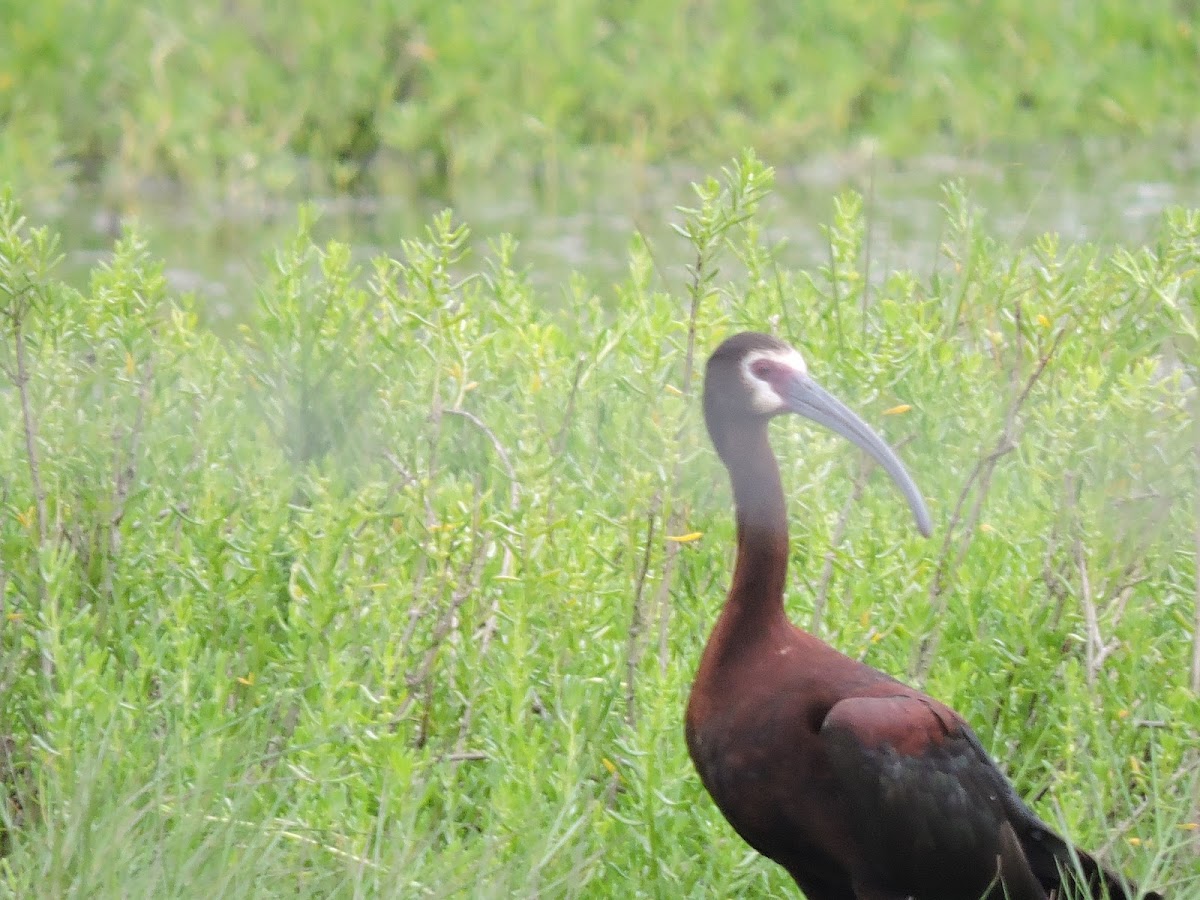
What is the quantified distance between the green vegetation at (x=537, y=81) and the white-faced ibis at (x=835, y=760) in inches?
283

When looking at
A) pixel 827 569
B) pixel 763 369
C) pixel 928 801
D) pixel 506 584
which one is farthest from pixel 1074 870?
pixel 506 584

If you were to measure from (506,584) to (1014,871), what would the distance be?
3.59 feet

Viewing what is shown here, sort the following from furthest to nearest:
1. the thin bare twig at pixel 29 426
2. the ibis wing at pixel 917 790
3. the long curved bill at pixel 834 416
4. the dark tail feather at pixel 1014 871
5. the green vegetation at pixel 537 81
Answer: the green vegetation at pixel 537 81, the thin bare twig at pixel 29 426, the long curved bill at pixel 834 416, the dark tail feather at pixel 1014 871, the ibis wing at pixel 917 790

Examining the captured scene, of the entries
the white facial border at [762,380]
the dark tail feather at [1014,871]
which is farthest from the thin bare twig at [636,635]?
the dark tail feather at [1014,871]

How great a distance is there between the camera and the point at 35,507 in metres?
3.91

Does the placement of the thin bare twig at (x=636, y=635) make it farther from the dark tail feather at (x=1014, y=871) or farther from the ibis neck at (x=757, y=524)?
the dark tail feather at (x=1014, y=871)

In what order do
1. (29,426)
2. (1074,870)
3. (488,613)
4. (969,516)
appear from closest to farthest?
(1074,870), (29,426), (488,613), (969,516)

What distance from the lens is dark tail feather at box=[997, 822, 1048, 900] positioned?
3.29 meters

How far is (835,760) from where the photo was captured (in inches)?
125

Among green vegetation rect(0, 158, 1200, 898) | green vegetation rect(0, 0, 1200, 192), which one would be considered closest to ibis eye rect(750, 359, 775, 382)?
green vegetation rect(0, 158, 1200, 898)

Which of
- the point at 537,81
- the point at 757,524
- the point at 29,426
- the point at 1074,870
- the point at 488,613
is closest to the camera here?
the point at 1074,870

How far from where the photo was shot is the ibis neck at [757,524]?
334 cm

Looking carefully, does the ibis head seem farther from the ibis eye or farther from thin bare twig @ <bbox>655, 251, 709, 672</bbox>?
thin bare twig @ <bbox>655, 251, 709, 672</bbox>

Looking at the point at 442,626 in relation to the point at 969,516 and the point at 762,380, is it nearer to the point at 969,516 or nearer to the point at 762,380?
the point at 762,380
